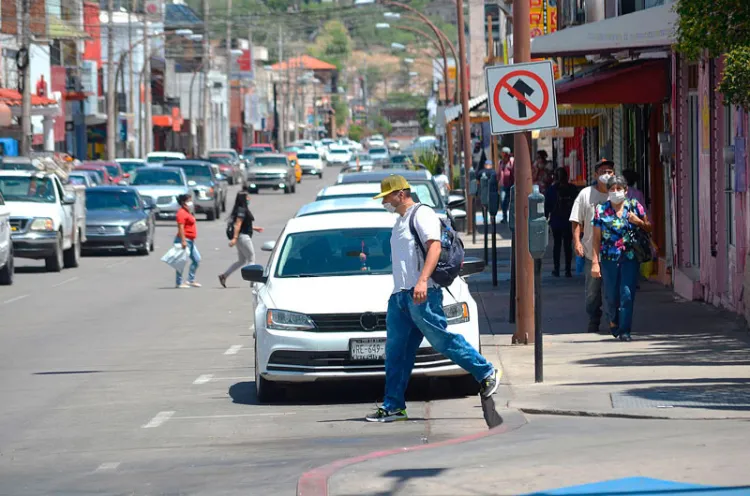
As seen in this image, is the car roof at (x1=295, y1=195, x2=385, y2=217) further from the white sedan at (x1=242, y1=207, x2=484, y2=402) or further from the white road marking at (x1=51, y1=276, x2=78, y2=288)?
the white road marking at (x1=51, y1=276, x2=78, y2=288)

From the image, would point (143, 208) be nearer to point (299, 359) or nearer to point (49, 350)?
point (49, 350)

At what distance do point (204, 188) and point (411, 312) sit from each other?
38043 mm

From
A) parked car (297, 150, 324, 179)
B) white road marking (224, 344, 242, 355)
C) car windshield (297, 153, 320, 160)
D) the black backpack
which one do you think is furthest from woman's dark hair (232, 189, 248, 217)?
car windshield (297, 153, 320, 160)

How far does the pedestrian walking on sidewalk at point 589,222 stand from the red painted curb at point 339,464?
5827mm

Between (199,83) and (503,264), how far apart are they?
93.0 metres

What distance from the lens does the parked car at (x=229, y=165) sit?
74.8 metres

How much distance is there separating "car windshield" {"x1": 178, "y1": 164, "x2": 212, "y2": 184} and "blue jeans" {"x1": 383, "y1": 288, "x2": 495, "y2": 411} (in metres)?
38.6

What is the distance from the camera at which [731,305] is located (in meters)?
17.4

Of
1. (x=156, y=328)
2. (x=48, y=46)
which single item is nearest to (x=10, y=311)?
(x=156, y=328)

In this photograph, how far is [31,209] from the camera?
28.7 meters

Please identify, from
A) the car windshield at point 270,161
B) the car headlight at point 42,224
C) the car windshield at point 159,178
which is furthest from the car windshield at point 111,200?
the car windshield at point 270,161

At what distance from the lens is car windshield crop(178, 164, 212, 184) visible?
49.4 m

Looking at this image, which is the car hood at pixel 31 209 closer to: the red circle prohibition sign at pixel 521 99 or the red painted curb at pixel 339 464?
the red circle prohibition sign at pixel 521 99

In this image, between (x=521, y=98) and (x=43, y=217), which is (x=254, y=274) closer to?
(x=521, y=98)
